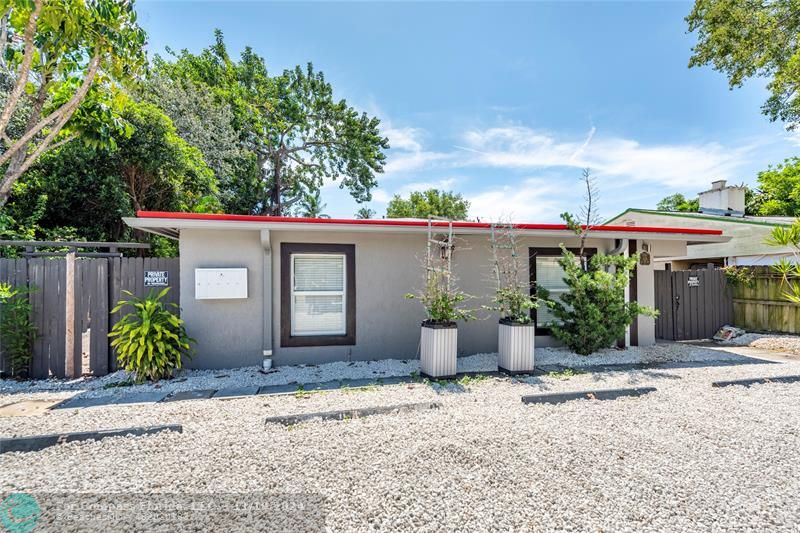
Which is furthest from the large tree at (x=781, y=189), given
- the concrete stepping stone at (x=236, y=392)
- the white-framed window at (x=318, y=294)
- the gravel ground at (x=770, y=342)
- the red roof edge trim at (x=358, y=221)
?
the concrete stepping stone at (x=236, y=392)

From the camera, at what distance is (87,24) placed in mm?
4371

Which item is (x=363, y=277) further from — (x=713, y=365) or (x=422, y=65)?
(x=422, y=65)

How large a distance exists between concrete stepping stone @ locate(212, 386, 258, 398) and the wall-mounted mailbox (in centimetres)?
139

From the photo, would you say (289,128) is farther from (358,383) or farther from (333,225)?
(358,383)

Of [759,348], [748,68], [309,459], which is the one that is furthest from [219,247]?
[748,68]

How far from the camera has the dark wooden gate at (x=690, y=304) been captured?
927 centimetres

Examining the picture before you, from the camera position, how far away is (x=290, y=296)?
Answer: 615cm

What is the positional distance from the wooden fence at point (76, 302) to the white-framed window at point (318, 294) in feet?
7.03

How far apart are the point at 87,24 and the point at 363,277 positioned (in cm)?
463

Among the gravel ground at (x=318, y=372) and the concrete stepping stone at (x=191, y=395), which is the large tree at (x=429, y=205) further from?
the concrete stepping stone at (x=191, y=395)

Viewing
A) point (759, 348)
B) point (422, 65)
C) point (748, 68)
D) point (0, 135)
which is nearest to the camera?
point (0, 135)

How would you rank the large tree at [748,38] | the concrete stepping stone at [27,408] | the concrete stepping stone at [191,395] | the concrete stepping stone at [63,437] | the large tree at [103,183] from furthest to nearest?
the large tree at [748,38]
the large tree at [103,183]
the concrete stepping stone at [191,395]
the concrete stepping stone at [27,408]
the concrete stepping stone at [63,437]

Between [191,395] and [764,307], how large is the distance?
12271 millimetres

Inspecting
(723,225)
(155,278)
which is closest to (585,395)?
(155,278)
